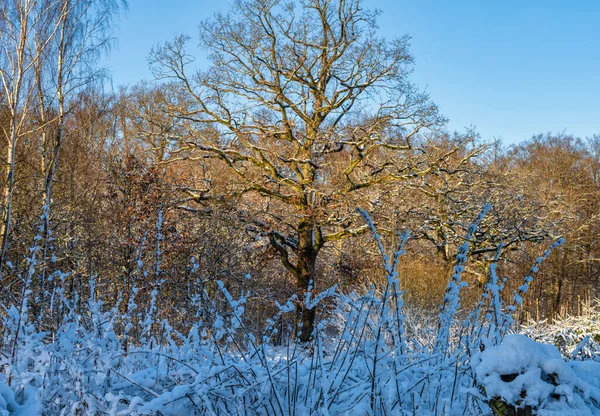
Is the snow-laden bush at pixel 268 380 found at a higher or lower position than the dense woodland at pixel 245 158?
lower

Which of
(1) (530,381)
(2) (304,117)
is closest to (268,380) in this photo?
(1) (530,381)

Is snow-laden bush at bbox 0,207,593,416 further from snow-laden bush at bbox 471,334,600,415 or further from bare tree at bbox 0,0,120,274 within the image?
bare tree at bbox 0,0,120,274

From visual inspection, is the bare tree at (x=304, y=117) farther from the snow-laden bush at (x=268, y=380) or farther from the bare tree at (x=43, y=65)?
the snow-laden bush at (x=268, y=380)

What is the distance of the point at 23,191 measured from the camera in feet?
37.8

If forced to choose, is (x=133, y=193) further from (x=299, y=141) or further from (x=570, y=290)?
(x=570, y=290)

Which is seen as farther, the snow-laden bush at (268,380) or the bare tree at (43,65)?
the bare tree at (43,65)

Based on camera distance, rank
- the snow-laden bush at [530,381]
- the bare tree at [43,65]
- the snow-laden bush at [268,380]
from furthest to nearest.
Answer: the bare tree at [43,65] < the snow-laden bush at [268,380] < the snow-laden bush at [530,381]

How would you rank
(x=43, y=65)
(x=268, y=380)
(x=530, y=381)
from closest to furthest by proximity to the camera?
(x=530, y=381)
(x=268, y=380)
(x=43, y=65)

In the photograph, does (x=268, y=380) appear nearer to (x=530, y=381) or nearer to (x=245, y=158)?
(x=530, y=381)

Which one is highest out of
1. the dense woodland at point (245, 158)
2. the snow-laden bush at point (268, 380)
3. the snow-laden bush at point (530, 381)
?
the dense woodland at point (245, 158)

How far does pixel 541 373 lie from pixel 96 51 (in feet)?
39.9

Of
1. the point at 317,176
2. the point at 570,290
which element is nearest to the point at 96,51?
the point at 317,176

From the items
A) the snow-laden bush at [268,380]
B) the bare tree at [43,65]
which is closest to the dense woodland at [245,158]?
the bare tree at [43,65]

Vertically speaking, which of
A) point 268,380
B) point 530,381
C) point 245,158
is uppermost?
point 245,158
